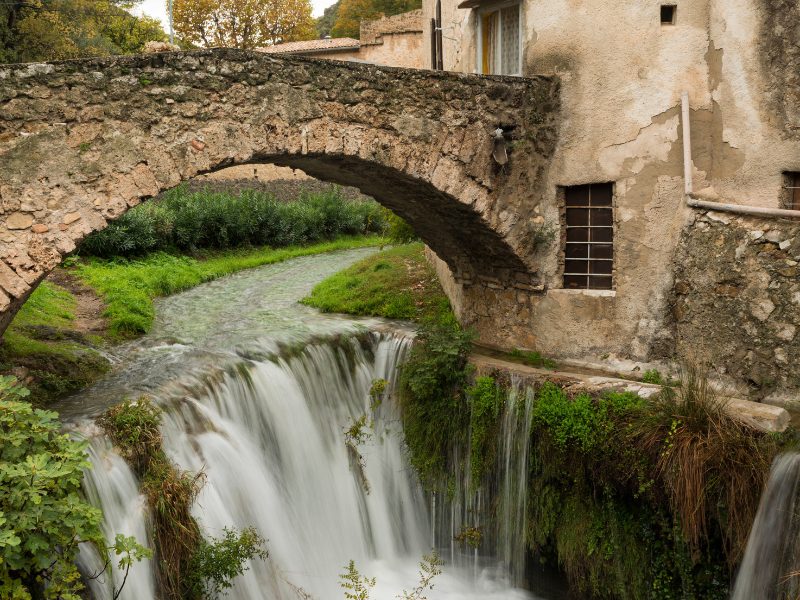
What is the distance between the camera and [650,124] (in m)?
8.08

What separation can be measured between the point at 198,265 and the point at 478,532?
9.88 metres

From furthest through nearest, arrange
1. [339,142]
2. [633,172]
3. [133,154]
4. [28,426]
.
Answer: [633,172] < [339,142] < [133,154] < [28,426]

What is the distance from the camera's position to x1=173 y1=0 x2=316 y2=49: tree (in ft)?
95.8

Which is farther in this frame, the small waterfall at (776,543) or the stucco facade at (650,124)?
the stucco facade at (650,124)

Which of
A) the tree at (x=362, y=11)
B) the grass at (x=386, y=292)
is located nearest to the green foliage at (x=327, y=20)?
the tree at (x=362, y=11)

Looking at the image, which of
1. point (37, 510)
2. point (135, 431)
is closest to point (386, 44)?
point (135, 431)

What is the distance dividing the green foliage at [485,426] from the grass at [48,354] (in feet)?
13.9

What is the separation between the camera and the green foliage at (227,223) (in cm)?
1556

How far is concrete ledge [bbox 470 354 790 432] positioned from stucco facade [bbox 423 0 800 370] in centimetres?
70

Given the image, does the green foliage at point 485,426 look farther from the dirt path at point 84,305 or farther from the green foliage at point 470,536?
the dirt path at point 84,305

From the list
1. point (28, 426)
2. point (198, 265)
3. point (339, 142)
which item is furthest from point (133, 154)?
point (198, 265)

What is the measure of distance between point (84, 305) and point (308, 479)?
5625 millimetres

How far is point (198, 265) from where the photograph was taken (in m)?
16.2

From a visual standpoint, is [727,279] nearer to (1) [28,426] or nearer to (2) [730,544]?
(2) [730,544]
